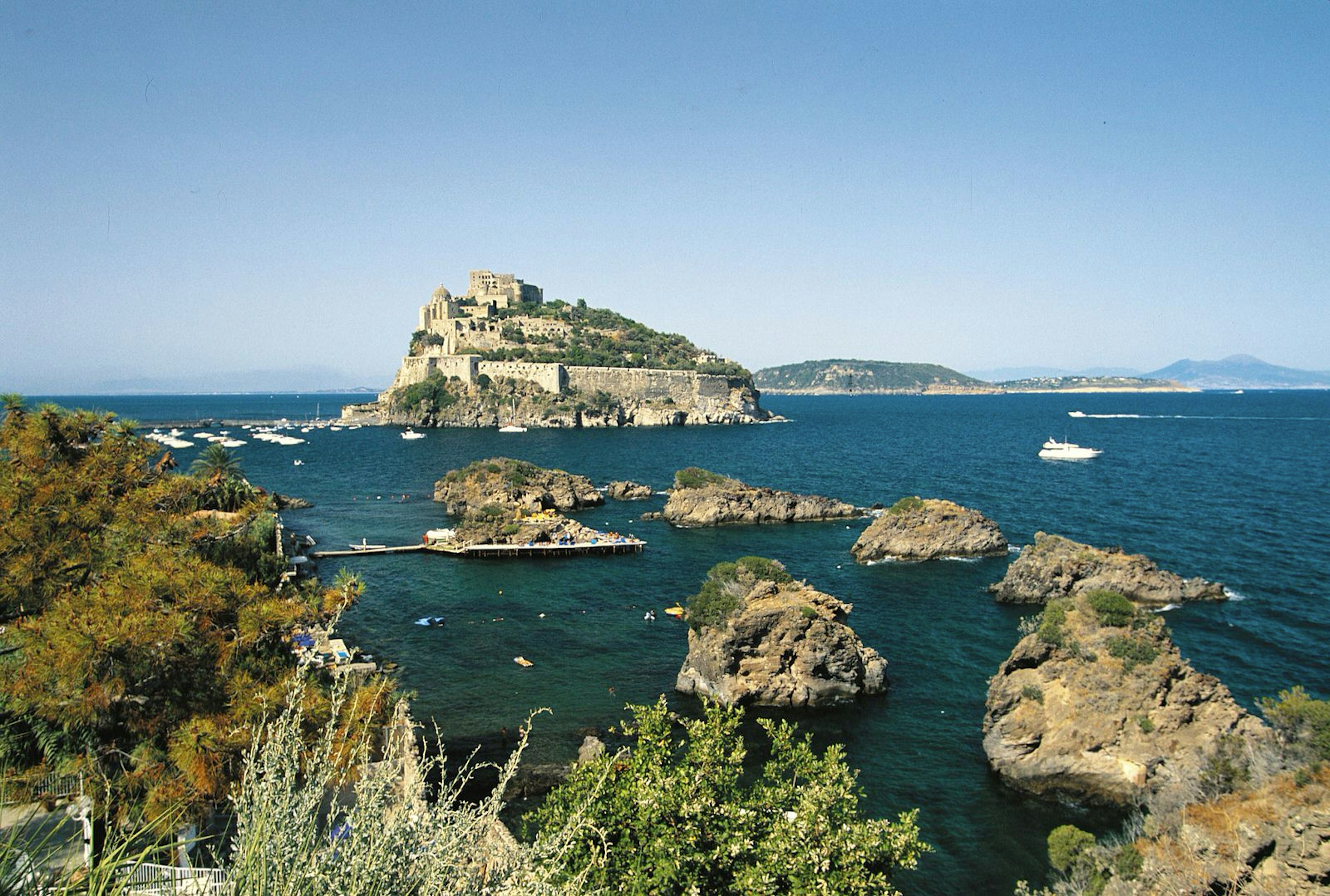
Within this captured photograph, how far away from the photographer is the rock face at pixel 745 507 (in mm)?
43312

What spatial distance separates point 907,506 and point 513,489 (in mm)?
22040

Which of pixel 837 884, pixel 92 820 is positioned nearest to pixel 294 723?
pixel 92 820

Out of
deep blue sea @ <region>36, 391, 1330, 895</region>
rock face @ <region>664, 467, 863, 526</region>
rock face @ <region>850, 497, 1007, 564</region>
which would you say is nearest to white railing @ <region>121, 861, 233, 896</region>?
deep blue sea @ <region>36, 391, 1330, 895</region>

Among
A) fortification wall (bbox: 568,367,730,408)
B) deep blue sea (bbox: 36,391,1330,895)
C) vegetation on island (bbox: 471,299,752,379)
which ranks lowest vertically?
deep blue sea (bbox: 36,391,1330,895)

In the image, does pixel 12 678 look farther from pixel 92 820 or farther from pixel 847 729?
pixel 847 729

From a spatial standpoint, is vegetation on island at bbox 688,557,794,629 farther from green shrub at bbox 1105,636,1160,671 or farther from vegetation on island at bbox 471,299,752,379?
vegetation on island at bbox 471,299,752,379

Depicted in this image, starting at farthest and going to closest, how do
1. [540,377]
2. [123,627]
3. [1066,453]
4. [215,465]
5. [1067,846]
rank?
[540,377] → [1066,453] → [215,465] → [1067,846] → [123,627]

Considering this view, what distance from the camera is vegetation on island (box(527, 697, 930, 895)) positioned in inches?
272

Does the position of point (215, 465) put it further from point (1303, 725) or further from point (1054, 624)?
point (1303, 725)

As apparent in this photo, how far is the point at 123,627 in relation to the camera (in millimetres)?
9141

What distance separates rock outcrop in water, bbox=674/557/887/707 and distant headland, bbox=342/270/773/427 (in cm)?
8645

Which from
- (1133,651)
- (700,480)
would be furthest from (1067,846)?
(700,480)

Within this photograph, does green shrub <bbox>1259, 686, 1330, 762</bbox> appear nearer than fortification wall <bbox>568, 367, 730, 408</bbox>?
Yes

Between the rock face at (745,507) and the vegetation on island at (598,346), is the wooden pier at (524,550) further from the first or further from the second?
the vegetation on island at (598,346)
